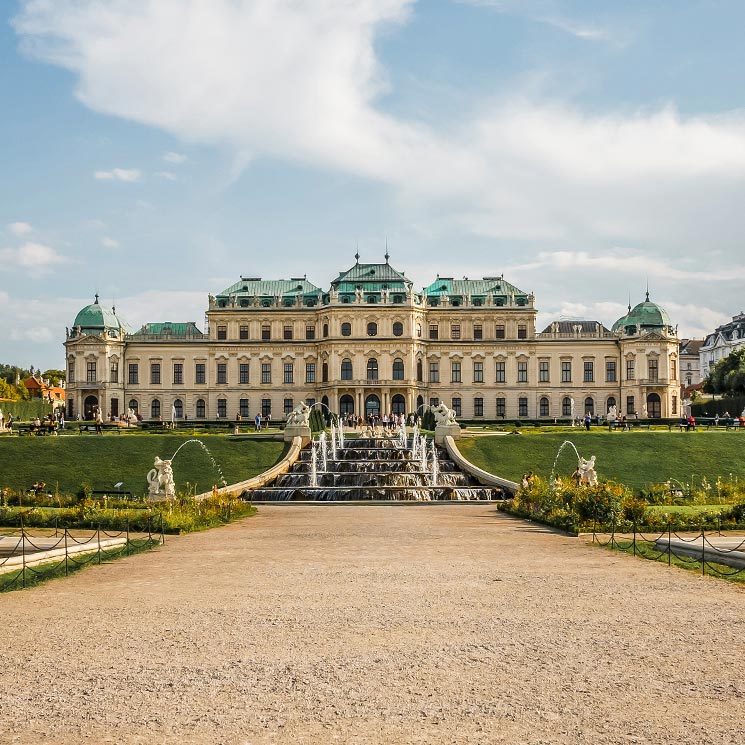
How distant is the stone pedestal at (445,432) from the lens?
51125 mm

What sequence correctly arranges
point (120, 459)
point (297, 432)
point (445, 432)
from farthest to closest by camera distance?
point (445, 432)
point (297, 432)
point (120, 459)

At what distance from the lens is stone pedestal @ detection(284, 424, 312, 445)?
Result: 164 ft

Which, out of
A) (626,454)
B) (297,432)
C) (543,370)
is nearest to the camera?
(626,454)

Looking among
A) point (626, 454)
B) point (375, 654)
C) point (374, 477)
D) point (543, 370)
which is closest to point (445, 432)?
point (626, 454)

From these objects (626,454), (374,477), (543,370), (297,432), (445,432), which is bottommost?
(374,477)

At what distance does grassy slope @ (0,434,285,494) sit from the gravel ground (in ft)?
81.4

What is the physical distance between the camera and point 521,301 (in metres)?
86.4

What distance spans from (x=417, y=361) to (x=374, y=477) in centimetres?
4446

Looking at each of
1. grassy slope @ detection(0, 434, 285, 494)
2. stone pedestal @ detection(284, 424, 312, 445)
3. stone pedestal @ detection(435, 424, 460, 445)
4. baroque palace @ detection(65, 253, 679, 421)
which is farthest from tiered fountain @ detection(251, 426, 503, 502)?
baroque palace @ detection(65, 253, 679, 421)

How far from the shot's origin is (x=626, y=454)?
47.6m

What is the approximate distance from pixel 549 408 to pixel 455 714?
259 ft

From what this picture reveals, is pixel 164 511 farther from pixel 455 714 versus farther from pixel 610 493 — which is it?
pixel 455 714

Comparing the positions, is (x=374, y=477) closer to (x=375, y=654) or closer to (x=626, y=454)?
(x=626, y=454)

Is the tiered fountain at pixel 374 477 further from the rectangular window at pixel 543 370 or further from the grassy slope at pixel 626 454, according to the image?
the rectangular window at pixel 543 370
